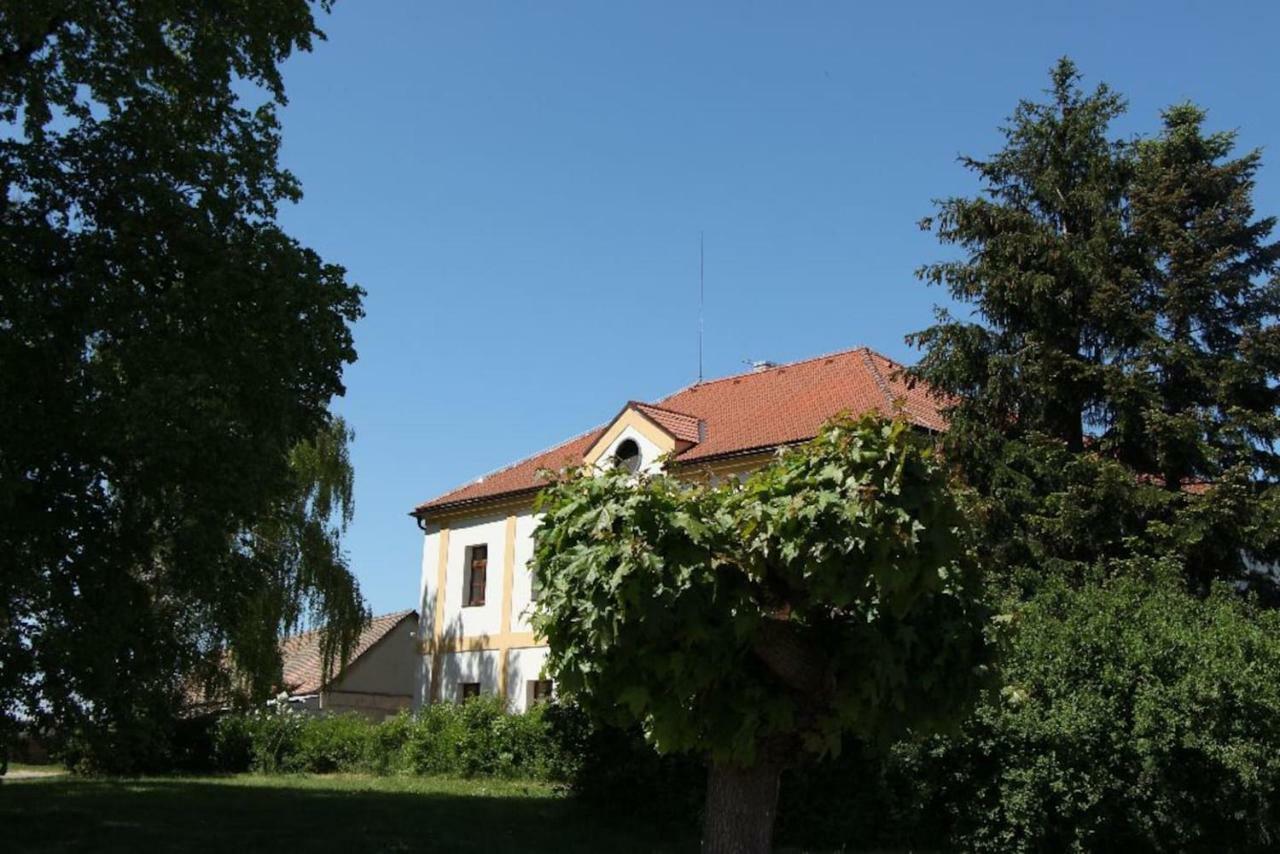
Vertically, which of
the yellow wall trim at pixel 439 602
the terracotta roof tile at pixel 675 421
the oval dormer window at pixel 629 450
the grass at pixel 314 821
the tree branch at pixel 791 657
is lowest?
the grass at pixel 314 821

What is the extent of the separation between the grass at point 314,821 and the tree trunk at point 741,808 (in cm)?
631

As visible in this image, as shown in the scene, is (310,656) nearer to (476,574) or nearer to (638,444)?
(476,574)

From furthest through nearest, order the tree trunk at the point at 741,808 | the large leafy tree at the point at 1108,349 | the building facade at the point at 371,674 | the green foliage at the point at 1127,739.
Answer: the building facade at the point at 371,674 < the large leafy tree at the point at 1108,349 < the green foliage at the point at 1127,739 < the tree trunk at the point at 741,808

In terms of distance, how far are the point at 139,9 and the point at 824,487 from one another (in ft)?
39.6

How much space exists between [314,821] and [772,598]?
9.84 metres

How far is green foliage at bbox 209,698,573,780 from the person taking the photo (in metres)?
20.9

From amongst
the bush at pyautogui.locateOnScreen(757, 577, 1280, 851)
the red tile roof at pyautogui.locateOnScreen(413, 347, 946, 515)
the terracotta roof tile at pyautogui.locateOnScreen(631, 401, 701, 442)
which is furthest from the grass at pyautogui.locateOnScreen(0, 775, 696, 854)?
the terracotta roof tile at pyautogui.locateOnScreen(631, 401, 701, 442)

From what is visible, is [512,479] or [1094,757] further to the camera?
[512,479]

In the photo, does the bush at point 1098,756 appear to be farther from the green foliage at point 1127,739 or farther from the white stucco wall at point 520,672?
the white stucco wall at point 520,672

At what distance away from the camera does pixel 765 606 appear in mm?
7230

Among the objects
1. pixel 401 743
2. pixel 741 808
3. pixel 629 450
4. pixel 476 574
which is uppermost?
pixel 629 450

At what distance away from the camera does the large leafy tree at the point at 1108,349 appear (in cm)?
1731

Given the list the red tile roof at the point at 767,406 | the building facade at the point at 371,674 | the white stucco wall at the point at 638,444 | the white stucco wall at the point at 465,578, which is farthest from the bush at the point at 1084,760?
the building facade at the point at 371,674

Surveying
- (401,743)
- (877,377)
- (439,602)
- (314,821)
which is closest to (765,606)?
(314,821)
